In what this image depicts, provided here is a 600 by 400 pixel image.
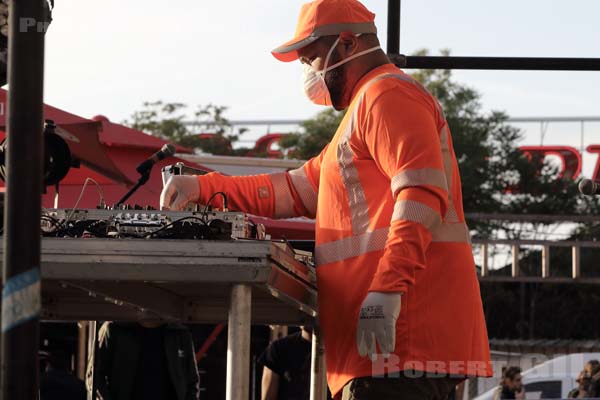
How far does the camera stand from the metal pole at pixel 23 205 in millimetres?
2020

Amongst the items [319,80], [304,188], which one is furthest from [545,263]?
[319,80]

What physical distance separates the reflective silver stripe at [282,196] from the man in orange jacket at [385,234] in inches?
19.5

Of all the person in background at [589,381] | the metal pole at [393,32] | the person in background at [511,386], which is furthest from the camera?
the person in background at [511,386]

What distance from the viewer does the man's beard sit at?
12.3 ft

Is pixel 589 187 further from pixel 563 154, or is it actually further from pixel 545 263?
pixel 563 154

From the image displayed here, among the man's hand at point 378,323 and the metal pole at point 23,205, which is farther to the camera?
the man's hand at point 378,323

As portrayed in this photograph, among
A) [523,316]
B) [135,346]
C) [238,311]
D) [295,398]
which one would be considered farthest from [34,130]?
[523,316]

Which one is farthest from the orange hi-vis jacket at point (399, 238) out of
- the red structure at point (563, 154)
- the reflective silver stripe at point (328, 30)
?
the red structure at point (563, 154)

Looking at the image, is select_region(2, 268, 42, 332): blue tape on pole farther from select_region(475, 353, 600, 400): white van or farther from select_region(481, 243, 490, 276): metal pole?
select_region(481, 243, 490, 276): metal pole

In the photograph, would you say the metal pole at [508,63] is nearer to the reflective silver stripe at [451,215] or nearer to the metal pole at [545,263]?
the reflective silver stripe at [451,215]

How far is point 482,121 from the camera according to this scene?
47188 millimetres

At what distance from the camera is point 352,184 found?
11.7 feet

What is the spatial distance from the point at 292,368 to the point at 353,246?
5.29m

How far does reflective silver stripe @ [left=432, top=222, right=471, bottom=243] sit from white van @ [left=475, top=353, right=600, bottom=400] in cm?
1287
